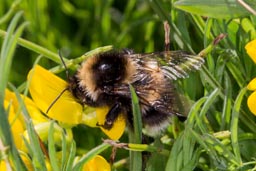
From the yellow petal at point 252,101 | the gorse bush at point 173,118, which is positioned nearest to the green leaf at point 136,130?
the gorse bush at point 173,118

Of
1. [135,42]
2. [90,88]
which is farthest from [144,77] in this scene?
[135,42]

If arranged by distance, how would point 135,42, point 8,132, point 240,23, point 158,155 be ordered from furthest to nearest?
1. point 135,42
2. point 240,23
3. point 158,155
4. point 8,132

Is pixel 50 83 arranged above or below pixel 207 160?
above

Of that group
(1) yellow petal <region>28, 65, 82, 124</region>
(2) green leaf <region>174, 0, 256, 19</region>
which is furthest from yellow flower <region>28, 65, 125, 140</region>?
(2) green leaf <region>174, 0, 256, 19</region>

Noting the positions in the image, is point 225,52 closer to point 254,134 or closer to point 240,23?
point 240,23

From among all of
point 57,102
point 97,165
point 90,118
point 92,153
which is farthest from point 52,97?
point 92,153

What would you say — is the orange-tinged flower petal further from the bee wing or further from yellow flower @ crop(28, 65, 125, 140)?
the bee wing

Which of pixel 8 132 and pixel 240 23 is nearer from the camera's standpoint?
pixel 8 132
